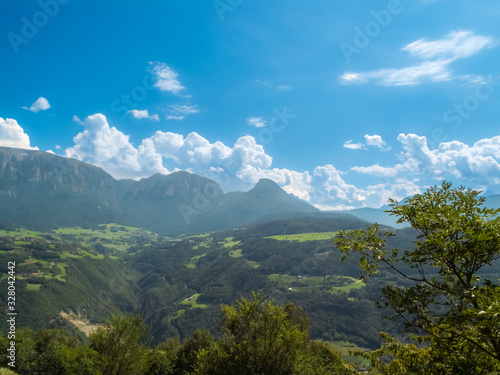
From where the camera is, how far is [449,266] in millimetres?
8133

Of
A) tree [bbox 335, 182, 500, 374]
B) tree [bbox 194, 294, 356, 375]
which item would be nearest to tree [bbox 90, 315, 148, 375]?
tree [bbox 194, 294, 356, 375]

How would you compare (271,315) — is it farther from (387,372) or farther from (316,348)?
(316,348)

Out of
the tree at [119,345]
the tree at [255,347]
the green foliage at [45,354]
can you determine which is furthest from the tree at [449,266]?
the green foliage at [45,354]

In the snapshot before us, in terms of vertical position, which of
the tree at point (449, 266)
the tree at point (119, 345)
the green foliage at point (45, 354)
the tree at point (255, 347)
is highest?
the tree at point (449, 266)

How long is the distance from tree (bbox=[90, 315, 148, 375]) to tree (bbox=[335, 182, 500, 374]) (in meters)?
28.3

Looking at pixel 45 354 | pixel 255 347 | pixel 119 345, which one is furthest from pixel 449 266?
pixel 45 354

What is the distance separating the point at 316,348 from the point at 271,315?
1605 inches

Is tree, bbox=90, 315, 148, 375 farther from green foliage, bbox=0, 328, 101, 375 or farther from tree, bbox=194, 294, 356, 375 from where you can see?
green foliage, bbox=0, 328, 101, 375

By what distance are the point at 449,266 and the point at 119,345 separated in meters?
31.7

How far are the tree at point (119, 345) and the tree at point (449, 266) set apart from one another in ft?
92.8

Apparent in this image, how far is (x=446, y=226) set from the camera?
7.69 meters

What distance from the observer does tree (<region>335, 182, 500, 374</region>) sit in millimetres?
6812

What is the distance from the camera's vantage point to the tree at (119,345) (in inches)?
1095

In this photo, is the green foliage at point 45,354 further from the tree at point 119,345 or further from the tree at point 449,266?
the tree at point 449,266
